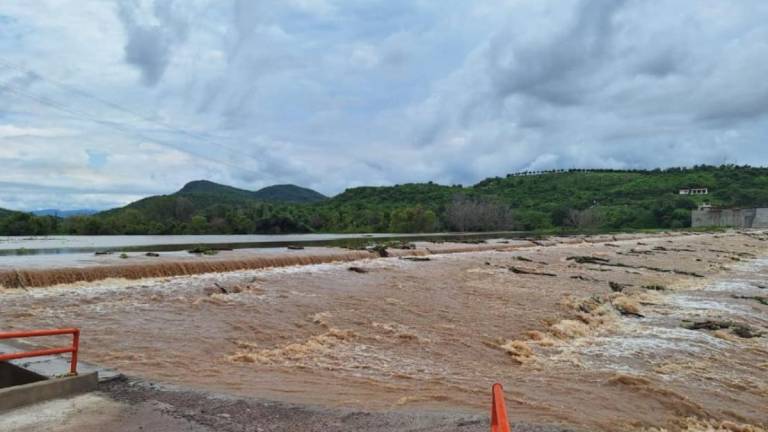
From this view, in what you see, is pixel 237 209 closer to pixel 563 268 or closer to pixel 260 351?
pixel 563 268

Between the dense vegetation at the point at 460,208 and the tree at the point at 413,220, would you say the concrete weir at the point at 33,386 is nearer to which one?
the dense vegetation at the point at 460,208

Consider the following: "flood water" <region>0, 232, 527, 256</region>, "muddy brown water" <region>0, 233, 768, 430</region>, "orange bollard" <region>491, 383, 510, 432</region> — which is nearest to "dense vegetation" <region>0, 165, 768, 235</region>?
"flood water" <region>0, 232, 527, 256</region>

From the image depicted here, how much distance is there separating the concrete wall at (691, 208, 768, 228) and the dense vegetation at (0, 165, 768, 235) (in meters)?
2.67

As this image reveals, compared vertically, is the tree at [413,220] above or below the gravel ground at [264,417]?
above

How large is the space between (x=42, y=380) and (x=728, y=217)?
382 feet

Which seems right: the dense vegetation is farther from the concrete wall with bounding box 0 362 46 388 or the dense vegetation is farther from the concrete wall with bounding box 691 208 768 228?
the concrete wall with bounding box 0 362 46 388

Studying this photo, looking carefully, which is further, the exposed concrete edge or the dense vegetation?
the dense vegetation

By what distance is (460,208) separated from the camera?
316ft

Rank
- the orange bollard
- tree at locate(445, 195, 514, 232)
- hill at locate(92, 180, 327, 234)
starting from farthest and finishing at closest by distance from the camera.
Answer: tree at locate(445, 195, 514, 232), hill at locate(92, 180, 327, 234), the orange bollard

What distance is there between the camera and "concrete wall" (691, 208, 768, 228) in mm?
96000

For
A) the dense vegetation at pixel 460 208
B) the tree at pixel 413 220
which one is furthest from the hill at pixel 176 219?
the tree at pixel 413 220

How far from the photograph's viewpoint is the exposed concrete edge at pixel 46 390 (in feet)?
19.7

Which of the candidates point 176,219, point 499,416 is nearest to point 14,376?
point 499,416

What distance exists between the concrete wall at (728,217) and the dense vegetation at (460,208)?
8.76 feet
